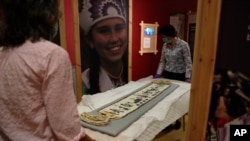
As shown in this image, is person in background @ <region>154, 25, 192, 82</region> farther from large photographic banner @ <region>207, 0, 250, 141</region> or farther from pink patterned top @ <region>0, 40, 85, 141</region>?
pink patterned top @ <region>0, 40, 85, 141</region>

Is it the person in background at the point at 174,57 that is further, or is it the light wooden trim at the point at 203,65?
the person in background at the point at 174,57

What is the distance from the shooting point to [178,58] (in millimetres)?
3059

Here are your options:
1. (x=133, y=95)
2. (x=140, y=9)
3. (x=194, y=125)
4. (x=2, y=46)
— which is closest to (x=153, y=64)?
(x=140, y=9)

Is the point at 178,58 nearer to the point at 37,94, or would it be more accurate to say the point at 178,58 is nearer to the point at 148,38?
the point at 148,38

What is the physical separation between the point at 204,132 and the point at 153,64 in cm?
337

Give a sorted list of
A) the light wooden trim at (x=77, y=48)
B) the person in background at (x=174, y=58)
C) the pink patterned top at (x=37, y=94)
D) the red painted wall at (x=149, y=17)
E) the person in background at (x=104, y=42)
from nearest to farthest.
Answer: the pink patterned top at (x=37, y=94)
the light wooden trim at (x=77, y=48)
the person in background at (x=104, y=42)
the person in background at (x=174, y=58)
the red painted wall at (x=149, y=17)

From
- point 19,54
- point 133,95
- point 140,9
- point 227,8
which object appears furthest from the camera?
point 140,9

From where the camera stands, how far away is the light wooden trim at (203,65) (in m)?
0.94

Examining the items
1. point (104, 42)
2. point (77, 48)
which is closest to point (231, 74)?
point (77, 48)

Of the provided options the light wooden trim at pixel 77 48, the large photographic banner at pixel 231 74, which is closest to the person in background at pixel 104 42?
the light wooden trim at pixel 77 48

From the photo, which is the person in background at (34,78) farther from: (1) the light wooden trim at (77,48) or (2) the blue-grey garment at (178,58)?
(2) the blue-grey garment at (178,58)

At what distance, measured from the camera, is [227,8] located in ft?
2.96

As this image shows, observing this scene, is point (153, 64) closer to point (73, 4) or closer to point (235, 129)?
point (73, 4)

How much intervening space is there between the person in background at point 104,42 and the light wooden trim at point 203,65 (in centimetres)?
200
